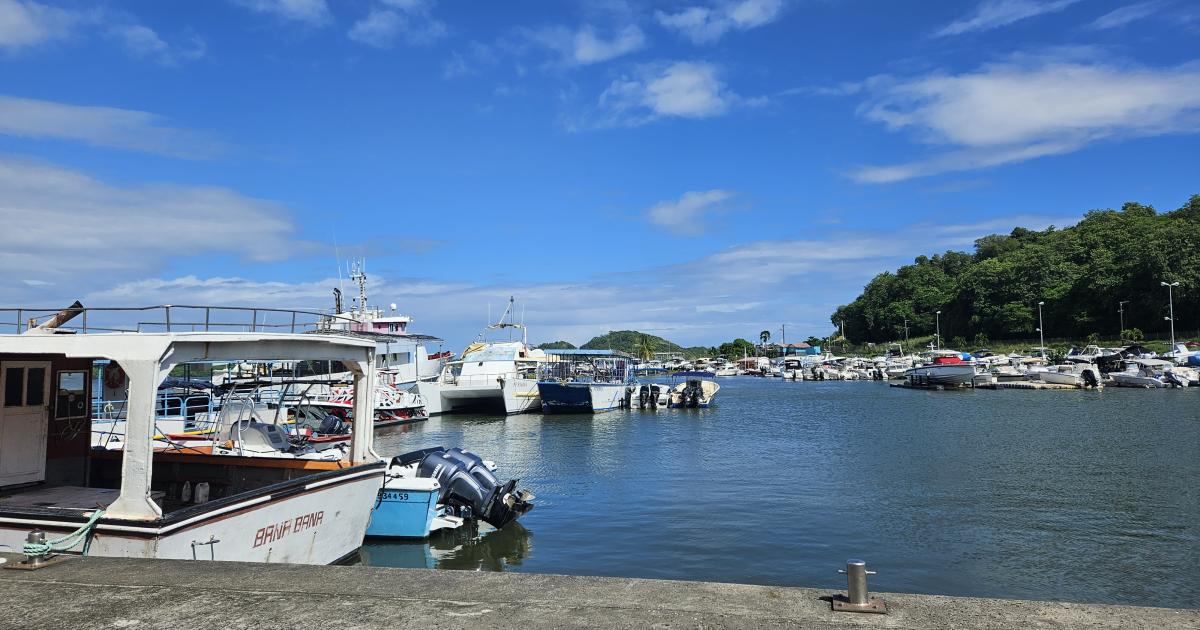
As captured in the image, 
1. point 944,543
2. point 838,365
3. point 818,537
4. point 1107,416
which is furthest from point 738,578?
point 838,365

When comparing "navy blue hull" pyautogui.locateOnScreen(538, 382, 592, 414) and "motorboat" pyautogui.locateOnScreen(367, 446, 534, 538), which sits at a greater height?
"navy blue hull" pyautogui.locateOnScreen(538, 382, 592, 414)

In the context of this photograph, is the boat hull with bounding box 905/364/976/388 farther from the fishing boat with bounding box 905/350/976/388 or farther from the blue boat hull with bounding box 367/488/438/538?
the blue boat hull with bounding box 367/488/438/538

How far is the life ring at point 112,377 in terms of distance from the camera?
74.6 ft

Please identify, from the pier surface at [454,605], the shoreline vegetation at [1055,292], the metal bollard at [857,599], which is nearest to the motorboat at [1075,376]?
the shoreline vegetation at [1055,292]

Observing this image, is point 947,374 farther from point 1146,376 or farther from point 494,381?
point 494,381

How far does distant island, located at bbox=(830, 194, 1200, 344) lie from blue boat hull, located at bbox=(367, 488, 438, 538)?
334ft

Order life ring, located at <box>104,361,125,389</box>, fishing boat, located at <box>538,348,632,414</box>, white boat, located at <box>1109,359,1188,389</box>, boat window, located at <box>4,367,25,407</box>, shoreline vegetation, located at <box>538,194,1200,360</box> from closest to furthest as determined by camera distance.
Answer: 1. boat window, located at <box>4,367,25,407</box>
2. life ring, located at <box>104,361,125,389</box>
3. fishing boat, located at <box>538,348,632,414</box>
4. white boat, located at <box>1109,359,1188,389</box>
5. shoreline vegetation, located at <box>538,194,1200,360</box>

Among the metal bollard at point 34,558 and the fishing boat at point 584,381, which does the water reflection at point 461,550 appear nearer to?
the metal bollard at point 34,558

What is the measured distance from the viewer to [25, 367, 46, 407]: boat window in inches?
454

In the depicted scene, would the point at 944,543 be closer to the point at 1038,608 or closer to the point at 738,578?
the point at 738,578

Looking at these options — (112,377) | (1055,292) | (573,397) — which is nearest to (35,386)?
(112,377)

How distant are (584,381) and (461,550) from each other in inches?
1527

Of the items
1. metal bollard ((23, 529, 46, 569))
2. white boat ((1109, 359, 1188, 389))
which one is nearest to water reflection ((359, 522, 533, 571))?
metal bollard ((23, 529, 46, 569))

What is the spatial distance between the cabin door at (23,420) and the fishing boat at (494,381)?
3834 centimetres
